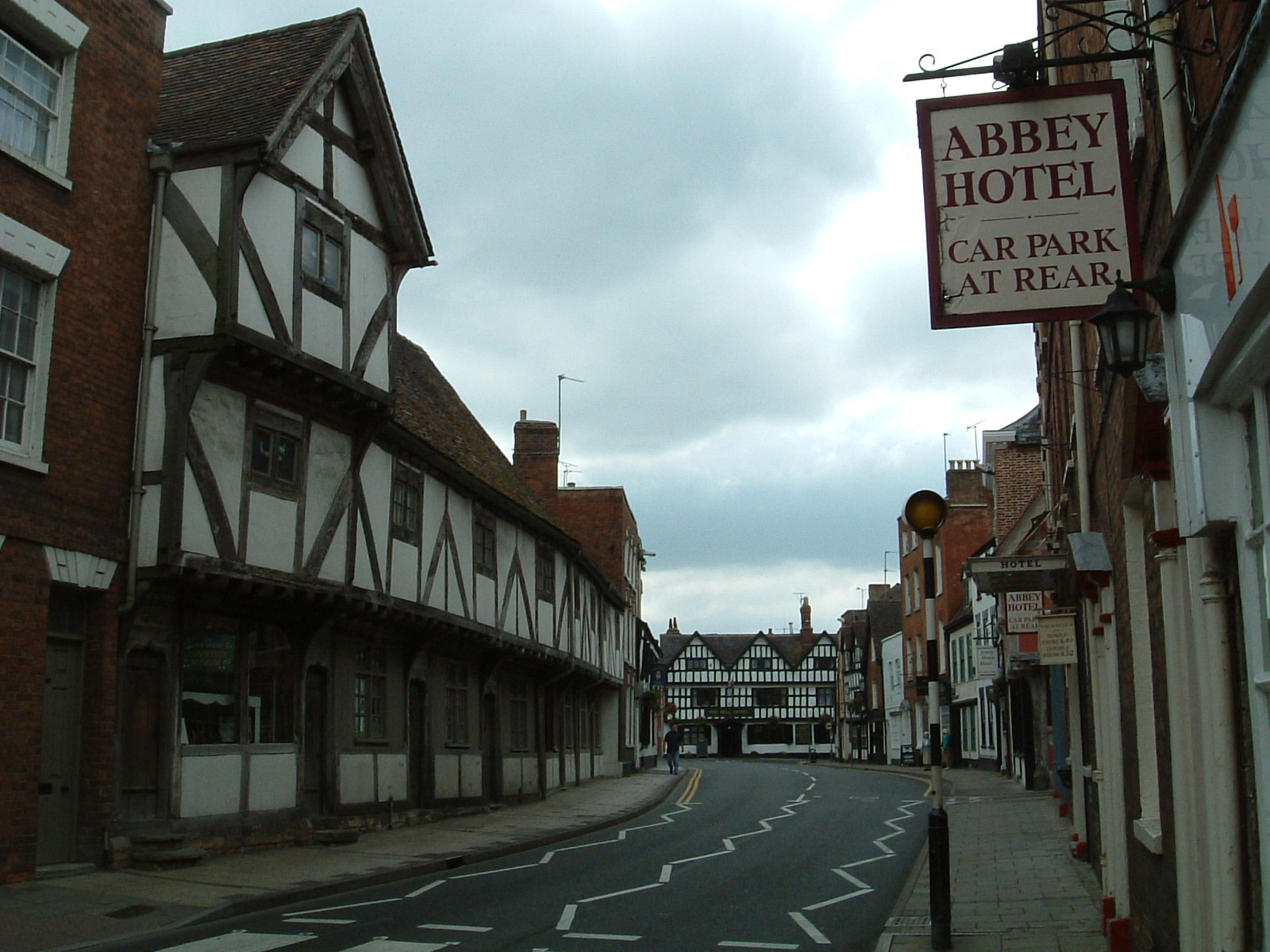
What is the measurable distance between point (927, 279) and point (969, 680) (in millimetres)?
40131

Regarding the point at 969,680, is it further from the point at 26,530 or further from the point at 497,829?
the point at 26,530

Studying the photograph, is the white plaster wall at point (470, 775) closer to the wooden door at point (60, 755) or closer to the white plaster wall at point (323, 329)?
the white plaster wall at point (323, 329)

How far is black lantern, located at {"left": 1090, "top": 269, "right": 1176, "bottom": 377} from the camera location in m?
5.64

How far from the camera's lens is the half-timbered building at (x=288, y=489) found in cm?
1441

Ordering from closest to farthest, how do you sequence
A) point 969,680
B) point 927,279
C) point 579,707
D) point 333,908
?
point 927,279
point 333,908
point 579,707
point 969,680

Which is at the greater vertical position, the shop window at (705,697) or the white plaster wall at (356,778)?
the shop window at (705,697)

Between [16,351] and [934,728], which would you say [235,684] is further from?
[934,728]

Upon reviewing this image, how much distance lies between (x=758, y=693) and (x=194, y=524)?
3384 inches

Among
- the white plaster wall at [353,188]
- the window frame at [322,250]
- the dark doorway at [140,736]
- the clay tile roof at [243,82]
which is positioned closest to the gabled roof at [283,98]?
the clay tile roof at [243,82]

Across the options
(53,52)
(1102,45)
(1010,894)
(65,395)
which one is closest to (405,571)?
(65,395)

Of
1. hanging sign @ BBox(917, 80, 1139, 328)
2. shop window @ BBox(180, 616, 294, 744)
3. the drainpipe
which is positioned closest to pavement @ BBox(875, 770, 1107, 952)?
hanging sign @ BBox(917, 80, 1139, 328)

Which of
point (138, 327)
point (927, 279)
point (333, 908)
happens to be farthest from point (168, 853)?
point (927, 279)

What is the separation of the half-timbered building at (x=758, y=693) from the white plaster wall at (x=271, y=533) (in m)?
81.0

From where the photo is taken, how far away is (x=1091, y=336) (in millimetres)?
11883
